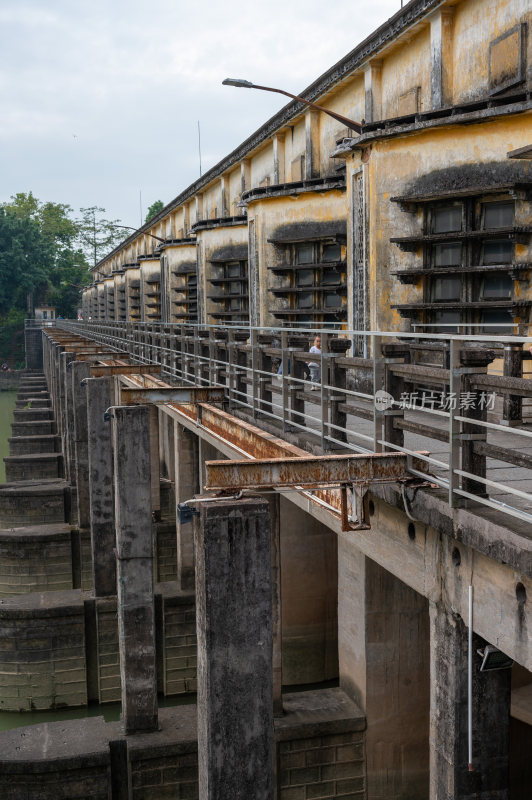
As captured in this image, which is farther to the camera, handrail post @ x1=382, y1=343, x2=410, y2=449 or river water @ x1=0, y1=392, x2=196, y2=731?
Result: river water @ x1=0, y1=392, x2=196, y2=731

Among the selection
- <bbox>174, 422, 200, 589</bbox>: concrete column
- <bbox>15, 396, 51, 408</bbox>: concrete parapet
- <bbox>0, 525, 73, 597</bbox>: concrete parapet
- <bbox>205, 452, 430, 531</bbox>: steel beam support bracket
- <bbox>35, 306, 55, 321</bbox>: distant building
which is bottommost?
<bbox>0, 525, 73, 597</bbox>: concrete parapet

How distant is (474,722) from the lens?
5.34 m

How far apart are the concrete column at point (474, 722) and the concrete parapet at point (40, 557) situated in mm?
14074

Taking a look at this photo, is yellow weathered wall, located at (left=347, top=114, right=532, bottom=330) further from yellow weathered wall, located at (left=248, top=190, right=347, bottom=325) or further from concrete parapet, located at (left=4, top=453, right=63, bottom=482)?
concrete parapet, located at (left=4, top=453, right=63, bottom=482)

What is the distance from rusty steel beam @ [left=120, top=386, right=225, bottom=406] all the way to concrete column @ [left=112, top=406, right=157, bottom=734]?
1.55ft

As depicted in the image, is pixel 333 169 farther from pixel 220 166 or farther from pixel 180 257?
pixel 180 257

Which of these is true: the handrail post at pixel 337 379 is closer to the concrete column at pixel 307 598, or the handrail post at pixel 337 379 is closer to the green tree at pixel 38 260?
the concrete column at pixel 307 598

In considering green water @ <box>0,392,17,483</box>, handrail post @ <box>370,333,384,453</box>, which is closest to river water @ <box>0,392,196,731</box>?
handrail post @ <box>370,333,384,453</box>

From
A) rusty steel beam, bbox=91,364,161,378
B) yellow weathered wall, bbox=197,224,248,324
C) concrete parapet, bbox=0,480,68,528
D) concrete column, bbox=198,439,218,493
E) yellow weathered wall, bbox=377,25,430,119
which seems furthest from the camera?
yellow weathered wall, bbox=197,224,248,324

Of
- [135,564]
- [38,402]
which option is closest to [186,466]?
[135,564]

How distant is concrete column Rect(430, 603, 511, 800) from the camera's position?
534cm

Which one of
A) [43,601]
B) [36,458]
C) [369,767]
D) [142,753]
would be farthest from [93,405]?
[36,458]

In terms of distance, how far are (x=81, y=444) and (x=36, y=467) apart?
875cm

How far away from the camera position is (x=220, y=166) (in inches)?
1128
